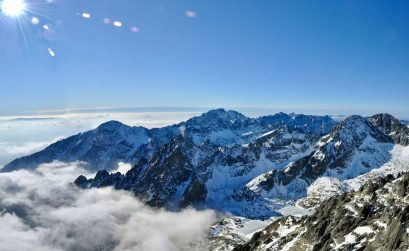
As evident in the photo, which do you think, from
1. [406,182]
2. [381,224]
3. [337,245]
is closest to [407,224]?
[381,224]

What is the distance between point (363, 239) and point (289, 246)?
44.1 meters

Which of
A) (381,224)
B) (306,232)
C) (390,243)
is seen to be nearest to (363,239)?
(381,224)

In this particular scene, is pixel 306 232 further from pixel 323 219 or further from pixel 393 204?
pixel 393 204

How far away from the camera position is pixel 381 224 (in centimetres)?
15900

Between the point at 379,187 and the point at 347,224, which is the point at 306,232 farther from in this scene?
the point at 379,187

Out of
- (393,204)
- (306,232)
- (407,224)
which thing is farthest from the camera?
(306,232)

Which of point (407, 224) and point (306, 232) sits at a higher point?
point (407, 224)

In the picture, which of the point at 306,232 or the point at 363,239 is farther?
the point at 306,232

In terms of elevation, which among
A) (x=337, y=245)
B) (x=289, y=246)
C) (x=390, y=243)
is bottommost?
(x=289, y=246)

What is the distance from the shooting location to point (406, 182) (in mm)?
179125

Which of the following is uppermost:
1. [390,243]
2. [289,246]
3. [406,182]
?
[406,182]

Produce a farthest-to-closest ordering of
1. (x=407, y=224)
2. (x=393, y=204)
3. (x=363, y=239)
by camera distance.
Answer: (x=393, y=204), (x=363, y=239), (x=407, y=224)

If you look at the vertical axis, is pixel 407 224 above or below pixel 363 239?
above

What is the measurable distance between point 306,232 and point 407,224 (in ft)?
206
